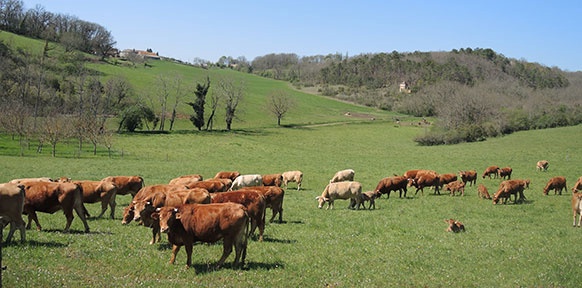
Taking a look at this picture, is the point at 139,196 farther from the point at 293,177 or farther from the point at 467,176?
the point at 467,176

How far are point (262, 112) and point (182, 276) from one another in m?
95.2

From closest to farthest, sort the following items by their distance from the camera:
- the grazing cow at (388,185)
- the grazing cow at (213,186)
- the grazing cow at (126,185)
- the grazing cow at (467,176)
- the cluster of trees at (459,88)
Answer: the grazing cow at (213,186) < the grazing cow at (126,185) < the grazing cow at (388,185) < the grazing cow at (467,176) < the cluster of trees at (459,88)

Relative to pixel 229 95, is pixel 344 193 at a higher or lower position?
lower

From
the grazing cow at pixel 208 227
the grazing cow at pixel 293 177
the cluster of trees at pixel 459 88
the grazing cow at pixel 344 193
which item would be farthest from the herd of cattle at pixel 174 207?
the cluster of trees at pixel 459 88

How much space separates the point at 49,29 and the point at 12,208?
138 meters

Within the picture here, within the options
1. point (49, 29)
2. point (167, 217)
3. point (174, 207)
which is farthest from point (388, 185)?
point (49, 29)

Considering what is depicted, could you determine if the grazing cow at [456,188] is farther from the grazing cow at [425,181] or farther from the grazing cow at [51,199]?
the grazing cow at [51,199]

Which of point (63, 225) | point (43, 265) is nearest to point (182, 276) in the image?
point (43, 265)

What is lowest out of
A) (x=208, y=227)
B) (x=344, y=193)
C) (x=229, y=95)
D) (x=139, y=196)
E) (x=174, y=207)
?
(x=344, y=193)

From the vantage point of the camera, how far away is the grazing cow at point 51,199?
45.3 feet

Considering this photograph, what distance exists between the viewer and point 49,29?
129 metres

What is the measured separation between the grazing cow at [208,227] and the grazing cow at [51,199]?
4643 mm

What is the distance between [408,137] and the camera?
3285 inches

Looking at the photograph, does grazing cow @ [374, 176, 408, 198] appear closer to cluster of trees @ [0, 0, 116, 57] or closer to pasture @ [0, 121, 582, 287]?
pasture @ [0, 121, 582, 287]
